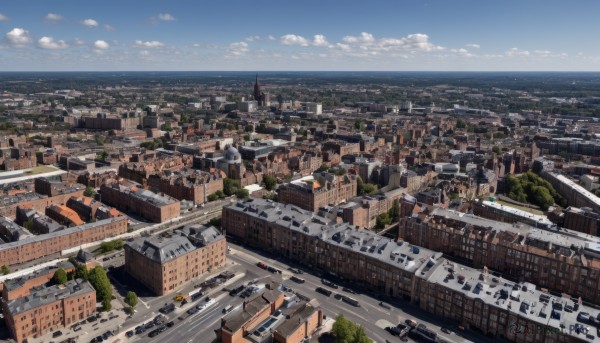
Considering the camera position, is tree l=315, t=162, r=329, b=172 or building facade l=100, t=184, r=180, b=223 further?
tree l=315, t=162, r=329, b=172

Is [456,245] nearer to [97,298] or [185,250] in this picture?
[185,250]

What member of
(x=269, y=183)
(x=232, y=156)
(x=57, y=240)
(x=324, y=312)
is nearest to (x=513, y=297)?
(x=324, y=312)

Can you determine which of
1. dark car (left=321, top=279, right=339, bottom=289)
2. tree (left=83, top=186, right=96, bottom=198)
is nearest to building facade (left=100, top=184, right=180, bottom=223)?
tree (left=83, top=186, right=96, bottom=198)

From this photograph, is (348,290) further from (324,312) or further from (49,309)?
(49,309)

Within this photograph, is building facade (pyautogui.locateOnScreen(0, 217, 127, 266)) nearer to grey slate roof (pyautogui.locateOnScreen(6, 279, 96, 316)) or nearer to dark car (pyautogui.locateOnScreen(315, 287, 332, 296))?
grey slate roof (pyautogui.locateOnScreen(6, 279, 96, 316))

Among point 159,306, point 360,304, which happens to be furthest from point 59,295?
point 360,304
